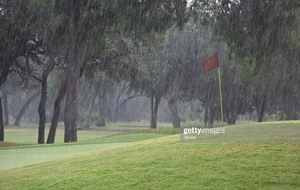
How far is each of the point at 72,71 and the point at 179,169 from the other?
17.8m

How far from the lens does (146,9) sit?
22.8 meters

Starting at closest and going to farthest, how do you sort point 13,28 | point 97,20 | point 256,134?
1. point 256,134
2. point 97,20
3. point 13,28

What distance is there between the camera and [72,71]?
24531 millimetres

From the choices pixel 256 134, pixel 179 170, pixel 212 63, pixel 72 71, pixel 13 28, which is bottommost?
pixel 179 170

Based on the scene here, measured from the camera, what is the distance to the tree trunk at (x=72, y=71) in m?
24.3

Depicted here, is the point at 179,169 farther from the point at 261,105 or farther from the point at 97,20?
the point at 261,105

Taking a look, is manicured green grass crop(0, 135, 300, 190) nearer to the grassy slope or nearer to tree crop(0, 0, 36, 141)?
the grassy slope

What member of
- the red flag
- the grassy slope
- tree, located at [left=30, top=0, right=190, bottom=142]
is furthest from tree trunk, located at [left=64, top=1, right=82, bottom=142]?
the grassy slope

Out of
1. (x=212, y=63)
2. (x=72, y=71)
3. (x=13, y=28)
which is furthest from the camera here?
(x=13, y=28)

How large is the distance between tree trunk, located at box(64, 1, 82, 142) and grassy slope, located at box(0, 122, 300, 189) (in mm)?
15298

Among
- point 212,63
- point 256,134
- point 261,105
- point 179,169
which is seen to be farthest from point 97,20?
point 261,105

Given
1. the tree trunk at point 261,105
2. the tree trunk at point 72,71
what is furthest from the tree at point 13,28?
the tree trunk at point 261,105

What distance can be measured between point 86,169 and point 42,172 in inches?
40.5

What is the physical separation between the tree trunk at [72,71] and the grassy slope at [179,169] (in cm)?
1530
